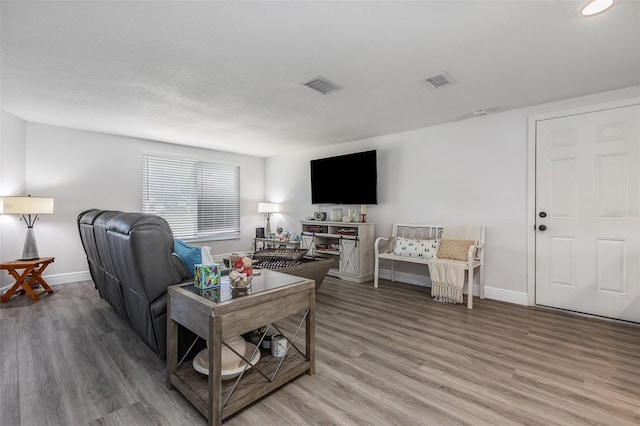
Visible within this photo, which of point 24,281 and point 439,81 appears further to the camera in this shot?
point 24,281

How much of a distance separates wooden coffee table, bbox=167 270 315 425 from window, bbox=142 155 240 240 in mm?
3990

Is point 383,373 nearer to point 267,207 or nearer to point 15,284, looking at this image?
point 15,284

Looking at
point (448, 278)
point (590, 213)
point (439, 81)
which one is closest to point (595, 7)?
point (439, 81)

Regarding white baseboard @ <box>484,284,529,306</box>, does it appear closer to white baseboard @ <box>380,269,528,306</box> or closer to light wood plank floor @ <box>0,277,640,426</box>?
white baseboard @ <box>380,269,528,306</box>

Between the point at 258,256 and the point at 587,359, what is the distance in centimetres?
329

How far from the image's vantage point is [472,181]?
3.82m

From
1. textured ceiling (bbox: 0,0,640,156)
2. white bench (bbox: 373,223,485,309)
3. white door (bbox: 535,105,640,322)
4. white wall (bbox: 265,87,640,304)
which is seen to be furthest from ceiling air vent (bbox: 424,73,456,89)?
white bench (bbox: 373,223,485,309)

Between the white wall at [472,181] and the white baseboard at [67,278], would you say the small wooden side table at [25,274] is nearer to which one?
the white baseboard at [67,278]

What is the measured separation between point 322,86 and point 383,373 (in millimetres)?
2477

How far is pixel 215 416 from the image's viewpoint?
1.44 m

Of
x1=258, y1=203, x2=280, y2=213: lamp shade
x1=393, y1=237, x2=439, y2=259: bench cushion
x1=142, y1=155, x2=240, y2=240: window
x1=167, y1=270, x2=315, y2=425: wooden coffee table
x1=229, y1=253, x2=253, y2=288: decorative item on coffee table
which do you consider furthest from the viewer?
x1=258, y1=203, x2=280, y2=213: lamp shade

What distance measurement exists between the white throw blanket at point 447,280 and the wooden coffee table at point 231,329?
7.02 feet

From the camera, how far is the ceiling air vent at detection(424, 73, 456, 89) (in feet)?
8.52

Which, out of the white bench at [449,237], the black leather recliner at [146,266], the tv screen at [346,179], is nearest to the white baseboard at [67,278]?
the black leather recliner at [146,266]
